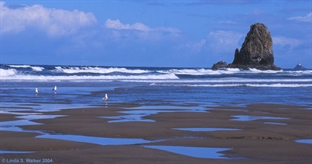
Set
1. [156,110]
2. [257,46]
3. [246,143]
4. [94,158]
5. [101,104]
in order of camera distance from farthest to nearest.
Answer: [257,46] → [101,104] → [156,110] → [246,143] → [94,158]

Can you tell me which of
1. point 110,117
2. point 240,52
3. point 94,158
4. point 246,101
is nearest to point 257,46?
point 240,52

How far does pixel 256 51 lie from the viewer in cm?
9500

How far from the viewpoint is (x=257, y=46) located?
313 ft

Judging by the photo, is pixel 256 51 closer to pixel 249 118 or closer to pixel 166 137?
Answer: pixel 249 118

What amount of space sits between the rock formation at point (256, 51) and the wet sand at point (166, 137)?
258 ft

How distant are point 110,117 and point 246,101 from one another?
861cm

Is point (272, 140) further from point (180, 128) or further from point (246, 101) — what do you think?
point (246, 101)

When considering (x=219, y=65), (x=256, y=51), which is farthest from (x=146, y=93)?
(x=256, y=51)

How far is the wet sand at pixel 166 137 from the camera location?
8008mm

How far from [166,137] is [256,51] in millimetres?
86708

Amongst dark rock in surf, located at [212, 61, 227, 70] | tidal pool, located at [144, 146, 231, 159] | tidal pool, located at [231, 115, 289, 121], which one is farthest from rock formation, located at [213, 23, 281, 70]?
tidal pool, located at [144, 146, 231, 159]

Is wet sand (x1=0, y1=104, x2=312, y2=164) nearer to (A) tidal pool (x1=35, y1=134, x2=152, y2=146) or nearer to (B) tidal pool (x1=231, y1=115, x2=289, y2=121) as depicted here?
(B) tidal pool (x1=231, y1=115, x2=289, y2=121)

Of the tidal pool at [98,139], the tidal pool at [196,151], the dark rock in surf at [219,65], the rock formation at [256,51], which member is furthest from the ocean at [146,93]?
the rock formation at [256,51]

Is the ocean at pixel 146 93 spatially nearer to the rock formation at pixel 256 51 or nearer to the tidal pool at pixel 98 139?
the tidal pool at pixel 98 139
